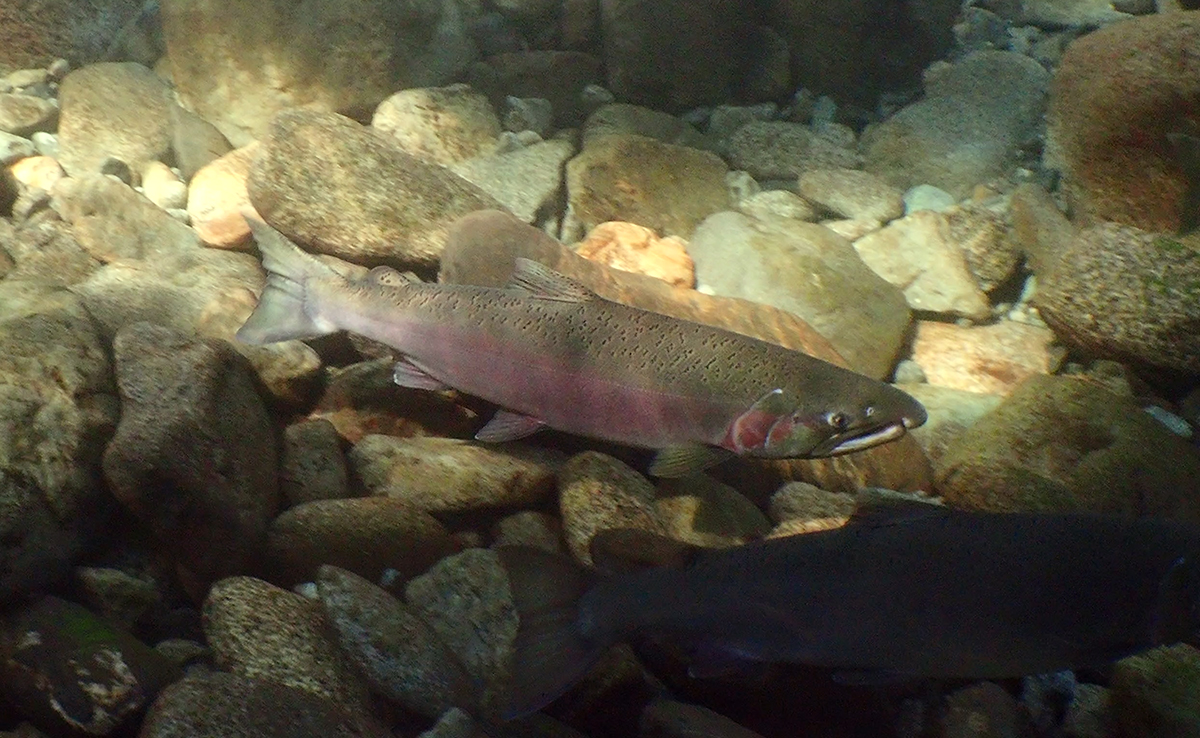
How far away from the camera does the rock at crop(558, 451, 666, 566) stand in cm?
268

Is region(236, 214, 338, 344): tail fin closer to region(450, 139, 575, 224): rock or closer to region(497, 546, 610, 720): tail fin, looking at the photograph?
region(497, 546, 610, 720): tail fin

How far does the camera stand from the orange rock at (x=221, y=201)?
4.56 meters

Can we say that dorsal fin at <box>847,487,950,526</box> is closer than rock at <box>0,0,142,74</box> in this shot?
Yes

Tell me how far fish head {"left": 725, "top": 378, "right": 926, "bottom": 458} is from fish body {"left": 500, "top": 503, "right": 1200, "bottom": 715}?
85 centimetres

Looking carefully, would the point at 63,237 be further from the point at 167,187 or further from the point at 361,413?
the point at 361,413

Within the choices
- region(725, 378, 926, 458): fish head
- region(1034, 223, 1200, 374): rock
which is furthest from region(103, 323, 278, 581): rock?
region(1034, 223, 1200, 374): rock

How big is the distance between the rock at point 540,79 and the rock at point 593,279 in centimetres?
308

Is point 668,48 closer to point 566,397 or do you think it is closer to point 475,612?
point 566,397

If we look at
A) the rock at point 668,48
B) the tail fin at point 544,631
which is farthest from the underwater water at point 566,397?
the rock at point 668,48

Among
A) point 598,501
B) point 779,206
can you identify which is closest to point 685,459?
point 598,501

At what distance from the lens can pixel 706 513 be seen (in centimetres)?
289

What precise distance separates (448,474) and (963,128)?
18.6ft

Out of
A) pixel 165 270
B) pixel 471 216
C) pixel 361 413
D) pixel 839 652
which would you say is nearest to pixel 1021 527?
pixel 839 652

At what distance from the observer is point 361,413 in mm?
3275
